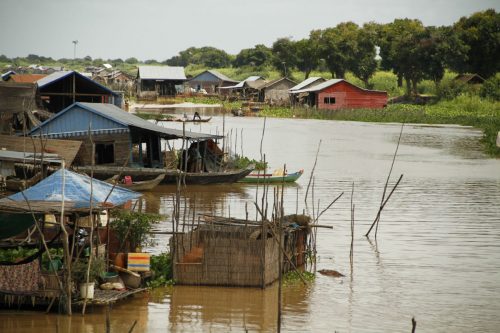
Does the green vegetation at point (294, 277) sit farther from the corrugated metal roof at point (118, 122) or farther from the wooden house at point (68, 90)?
the wooden house at point (68, 90)

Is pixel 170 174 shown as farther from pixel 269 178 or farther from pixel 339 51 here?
pixel 339 51

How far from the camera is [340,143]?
37.4m

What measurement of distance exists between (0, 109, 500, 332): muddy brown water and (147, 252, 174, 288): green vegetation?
0.11m

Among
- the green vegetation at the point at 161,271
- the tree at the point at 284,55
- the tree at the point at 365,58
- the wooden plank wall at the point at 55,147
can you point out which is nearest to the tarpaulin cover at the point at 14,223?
the green vegetation at the point at 161,271

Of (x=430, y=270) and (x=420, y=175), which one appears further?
(x=420, y=175)

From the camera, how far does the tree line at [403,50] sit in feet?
186

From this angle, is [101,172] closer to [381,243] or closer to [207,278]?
[381,243]

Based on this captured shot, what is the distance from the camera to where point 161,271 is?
1173cm

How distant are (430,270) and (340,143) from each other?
2347 cm

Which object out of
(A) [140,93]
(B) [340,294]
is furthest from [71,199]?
(A) [140,93]

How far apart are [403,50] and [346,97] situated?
6719 millimetres

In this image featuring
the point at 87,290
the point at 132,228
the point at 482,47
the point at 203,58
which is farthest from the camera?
the point at 203,58

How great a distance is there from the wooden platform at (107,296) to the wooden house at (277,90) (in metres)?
49.9

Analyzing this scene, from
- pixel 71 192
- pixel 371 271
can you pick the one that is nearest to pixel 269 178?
pixel 371 271
